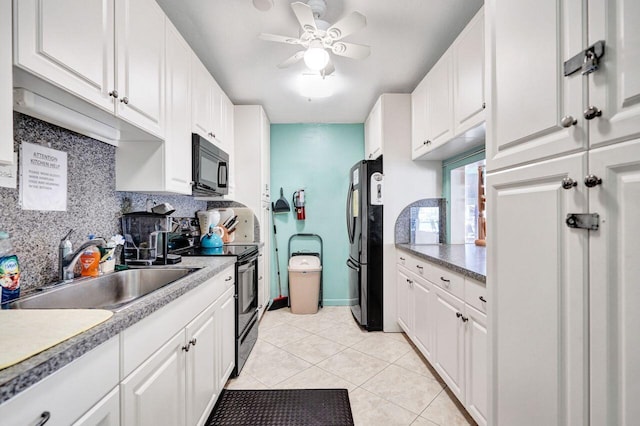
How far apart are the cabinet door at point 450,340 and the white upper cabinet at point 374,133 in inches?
65.4

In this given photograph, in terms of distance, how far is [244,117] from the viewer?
3.09 meters

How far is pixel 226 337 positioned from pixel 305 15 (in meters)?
1.99

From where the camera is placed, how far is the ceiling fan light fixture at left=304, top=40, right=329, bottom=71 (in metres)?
1.82

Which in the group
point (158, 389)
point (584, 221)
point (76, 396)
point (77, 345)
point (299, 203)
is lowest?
point (158, 389)

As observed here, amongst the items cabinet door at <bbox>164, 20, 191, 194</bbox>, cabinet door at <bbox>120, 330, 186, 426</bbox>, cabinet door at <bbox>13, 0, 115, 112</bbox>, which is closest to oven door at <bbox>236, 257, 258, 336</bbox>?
cabinet door at <bbox>164, 20, 191, 194</bbox>

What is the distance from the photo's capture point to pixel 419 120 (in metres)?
2.60

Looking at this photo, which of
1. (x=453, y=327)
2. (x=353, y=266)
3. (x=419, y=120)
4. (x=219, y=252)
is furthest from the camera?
(x=353, y=266)

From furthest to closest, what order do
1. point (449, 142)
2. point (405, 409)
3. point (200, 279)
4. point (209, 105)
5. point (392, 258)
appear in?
point (392, 258) < point (209, 105) < point (449, 142) < point (405, 409) < point (200, 279)

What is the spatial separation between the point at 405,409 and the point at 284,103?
2.93m

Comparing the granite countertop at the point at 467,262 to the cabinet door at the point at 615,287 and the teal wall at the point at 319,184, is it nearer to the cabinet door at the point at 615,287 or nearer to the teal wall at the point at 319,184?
the cabinet door at the point at 615,287

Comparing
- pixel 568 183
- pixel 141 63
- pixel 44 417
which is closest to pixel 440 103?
pixel 568 183

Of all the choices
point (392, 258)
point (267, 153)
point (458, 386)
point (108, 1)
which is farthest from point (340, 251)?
point (108, 1)

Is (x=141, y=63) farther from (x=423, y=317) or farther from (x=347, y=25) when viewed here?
(x=423, y=317)

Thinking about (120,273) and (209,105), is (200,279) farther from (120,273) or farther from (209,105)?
(209,105)
